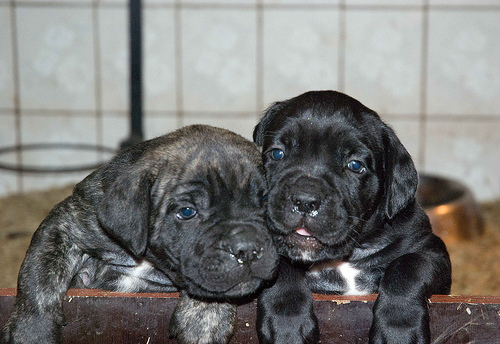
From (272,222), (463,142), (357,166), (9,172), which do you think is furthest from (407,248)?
(9,172)

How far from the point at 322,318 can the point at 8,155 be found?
238 inches

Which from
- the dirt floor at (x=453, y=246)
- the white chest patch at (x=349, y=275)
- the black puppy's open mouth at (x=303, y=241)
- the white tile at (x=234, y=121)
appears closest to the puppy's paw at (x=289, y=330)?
the black puppy's open mouth at (x=303, y=241)

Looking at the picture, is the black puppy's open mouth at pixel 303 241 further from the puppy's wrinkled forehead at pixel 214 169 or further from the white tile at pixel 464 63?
the white tile at pixel 464 63

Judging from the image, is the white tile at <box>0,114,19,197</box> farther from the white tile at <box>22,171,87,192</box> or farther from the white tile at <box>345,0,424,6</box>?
the white tile at <box>345,0,424,6</box>

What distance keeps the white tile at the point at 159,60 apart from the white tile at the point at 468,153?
3.13 metres

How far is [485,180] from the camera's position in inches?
325

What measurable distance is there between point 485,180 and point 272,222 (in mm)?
5740

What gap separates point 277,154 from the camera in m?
3.57

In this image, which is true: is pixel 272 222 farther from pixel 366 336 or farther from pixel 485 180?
pixel 485 180

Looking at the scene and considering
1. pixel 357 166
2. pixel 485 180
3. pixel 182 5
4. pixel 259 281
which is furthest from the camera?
pixel 485 180

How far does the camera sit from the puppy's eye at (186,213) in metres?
3.25

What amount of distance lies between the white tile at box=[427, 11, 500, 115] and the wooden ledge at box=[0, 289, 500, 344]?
514cm

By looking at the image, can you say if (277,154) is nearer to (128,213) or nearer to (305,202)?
(305,202)

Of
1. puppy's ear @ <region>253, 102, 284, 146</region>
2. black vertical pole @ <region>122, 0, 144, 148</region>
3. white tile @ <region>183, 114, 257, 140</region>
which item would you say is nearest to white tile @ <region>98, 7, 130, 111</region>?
black vertical pole @ <region>122, 0, 144, 148</region>
